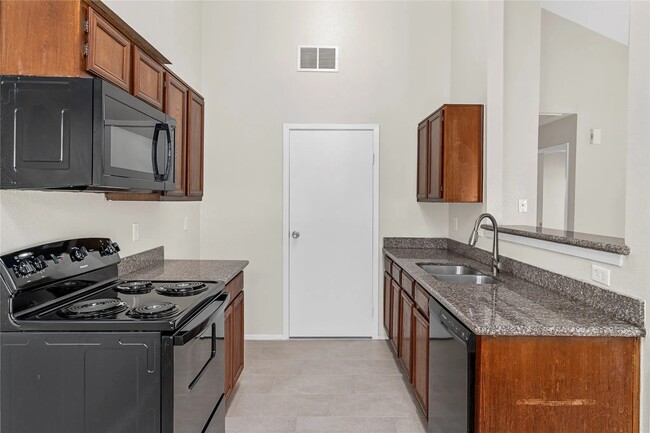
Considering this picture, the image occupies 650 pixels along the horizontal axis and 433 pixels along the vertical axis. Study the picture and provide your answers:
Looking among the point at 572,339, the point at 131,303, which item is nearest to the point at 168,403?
the point at 131,303

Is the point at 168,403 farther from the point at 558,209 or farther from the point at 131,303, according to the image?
the point at 558,209

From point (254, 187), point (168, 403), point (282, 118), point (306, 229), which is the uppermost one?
point (282, 118)

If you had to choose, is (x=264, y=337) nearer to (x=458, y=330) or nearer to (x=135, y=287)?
(x=135, y=287)

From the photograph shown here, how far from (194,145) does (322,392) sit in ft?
6.65

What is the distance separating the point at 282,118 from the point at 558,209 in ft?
11.2

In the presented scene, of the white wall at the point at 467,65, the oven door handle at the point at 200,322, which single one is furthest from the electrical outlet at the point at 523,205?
the oven door handle at the point at 200,322

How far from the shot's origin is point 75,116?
1604 millimetres

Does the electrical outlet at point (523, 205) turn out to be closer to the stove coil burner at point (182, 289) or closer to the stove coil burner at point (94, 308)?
the stove coil burner at point (182, 289)

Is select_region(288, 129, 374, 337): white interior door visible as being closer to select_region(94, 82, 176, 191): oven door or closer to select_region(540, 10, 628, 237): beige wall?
select_region(540, 10, 628, 237): beige wall

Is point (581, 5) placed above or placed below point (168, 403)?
above

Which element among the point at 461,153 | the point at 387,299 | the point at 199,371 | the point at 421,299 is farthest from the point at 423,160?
the point at 199,371

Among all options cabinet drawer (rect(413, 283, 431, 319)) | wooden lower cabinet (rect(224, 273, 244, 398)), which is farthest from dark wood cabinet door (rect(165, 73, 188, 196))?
cabinet drawer (rect(413, 283, 431, 319))

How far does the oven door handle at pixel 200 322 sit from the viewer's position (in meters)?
1.67

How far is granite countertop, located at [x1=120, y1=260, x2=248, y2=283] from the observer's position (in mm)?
2715
